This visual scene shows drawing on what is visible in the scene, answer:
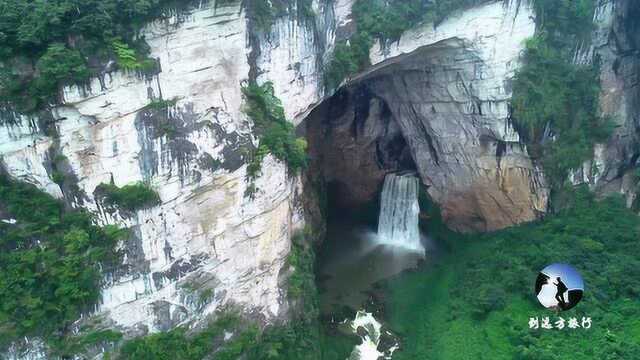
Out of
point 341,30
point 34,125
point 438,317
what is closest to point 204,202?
point 34,125

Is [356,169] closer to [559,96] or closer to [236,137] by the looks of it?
[559,96]

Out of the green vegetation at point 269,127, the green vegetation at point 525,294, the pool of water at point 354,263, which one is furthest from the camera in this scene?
the pool of water at point 354,263

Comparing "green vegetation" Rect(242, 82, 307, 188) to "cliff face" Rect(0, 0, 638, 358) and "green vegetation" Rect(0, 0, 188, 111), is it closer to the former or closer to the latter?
"cliff face" Rect(0, 0, 638, 358)

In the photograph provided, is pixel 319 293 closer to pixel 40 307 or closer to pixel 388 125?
pixel 388 125

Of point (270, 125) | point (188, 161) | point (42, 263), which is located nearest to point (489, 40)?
point (270, 125)

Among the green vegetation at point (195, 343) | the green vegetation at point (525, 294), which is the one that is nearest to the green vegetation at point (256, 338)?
the green vegetation at point (195, 343)

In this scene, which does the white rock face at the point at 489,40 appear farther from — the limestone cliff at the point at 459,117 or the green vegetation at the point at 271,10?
the green vegetation at the point at 271,10

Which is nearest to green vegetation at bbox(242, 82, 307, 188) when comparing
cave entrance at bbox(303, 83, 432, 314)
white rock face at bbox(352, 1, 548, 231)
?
white rock face at bbox(352, 1, 548, 231)
